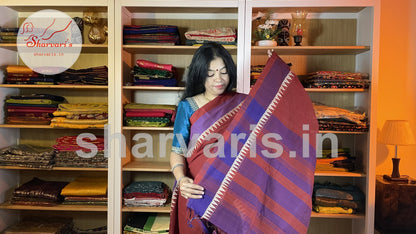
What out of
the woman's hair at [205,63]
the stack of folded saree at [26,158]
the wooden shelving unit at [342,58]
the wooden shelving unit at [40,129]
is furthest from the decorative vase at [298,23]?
the stack of folded saree at [26,158]

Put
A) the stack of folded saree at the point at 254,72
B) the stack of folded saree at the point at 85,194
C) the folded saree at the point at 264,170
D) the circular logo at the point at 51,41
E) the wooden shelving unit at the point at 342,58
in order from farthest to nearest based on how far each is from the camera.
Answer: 1. the circular logo at the point at 51,41
2. the stack of folded saree at the point at 85,194
3. the stack of folded saree at the point at 254,72
4. the wooden shelving unit at the point at 342,58
5. the folded saree at the point at 264,170

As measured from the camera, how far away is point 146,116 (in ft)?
8.55

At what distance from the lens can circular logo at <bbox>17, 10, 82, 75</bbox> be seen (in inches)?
109

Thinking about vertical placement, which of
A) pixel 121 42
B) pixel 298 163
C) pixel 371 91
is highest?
pixel 121 42

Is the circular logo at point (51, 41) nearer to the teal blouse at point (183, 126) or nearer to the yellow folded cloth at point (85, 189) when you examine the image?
the yellow folded cloth at point (85, 189)

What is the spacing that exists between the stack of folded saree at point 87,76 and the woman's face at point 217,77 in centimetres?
132

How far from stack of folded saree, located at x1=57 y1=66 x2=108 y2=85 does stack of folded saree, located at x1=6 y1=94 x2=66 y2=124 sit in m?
0.21

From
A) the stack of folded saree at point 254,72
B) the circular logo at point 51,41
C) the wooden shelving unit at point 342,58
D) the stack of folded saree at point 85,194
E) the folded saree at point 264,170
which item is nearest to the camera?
the folded saree at point 264,170

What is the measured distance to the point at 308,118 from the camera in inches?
51.0

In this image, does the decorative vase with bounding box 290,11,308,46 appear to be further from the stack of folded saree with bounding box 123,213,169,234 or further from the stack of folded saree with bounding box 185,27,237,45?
the stack of folded saree with bounding box 123,213,169,234

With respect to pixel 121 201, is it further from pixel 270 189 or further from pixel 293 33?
pixel 293 33

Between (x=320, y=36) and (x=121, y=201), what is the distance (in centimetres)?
204

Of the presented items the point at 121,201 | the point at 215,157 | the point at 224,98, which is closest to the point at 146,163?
the point at 121,201

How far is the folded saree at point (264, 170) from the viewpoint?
49.7 inches
